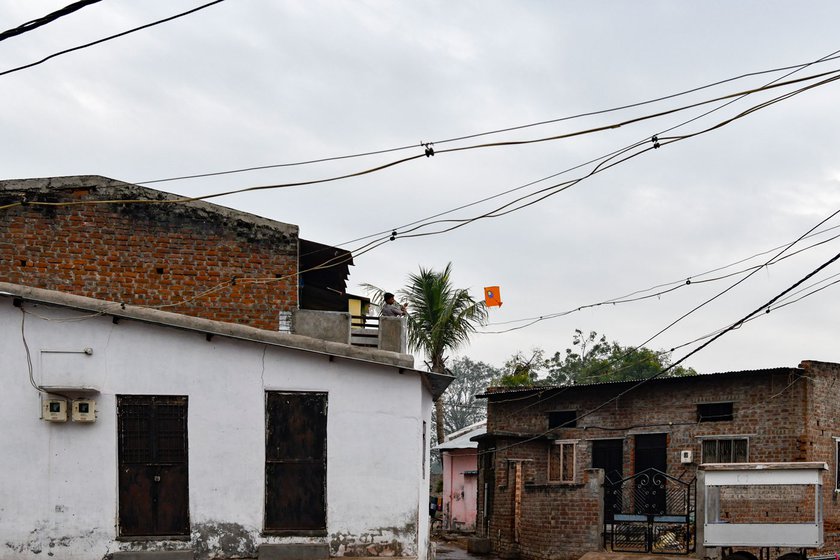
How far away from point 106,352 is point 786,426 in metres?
16.2

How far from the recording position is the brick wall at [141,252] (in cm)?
1675

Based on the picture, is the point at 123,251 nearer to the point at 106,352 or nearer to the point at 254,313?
the point at 254,313

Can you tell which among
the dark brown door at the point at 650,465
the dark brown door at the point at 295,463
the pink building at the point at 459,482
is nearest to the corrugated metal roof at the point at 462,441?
the pink building at the point at 459,482

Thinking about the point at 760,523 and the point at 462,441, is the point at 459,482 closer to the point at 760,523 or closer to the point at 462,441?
the point at 462,441

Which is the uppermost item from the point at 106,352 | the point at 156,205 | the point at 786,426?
the point at 156,205

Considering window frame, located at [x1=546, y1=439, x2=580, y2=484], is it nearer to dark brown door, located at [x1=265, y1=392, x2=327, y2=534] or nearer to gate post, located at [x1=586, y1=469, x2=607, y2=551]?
gate post, located at [x1=586, y1=469, x2=607, y2=551]

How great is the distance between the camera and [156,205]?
17.2 metres

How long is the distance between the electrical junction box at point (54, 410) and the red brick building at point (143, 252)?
3.41 metres

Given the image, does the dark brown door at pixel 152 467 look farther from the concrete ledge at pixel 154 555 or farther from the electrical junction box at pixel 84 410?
the electrical junction box at pixel 84 410

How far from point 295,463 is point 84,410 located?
2832 millimetres

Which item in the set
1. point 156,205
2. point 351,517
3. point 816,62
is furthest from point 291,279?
point 816,62

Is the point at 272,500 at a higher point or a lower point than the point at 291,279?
→ lower

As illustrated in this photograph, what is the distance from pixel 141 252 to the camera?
17078mm

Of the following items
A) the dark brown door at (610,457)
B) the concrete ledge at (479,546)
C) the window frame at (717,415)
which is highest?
the window frame at (717,415)
